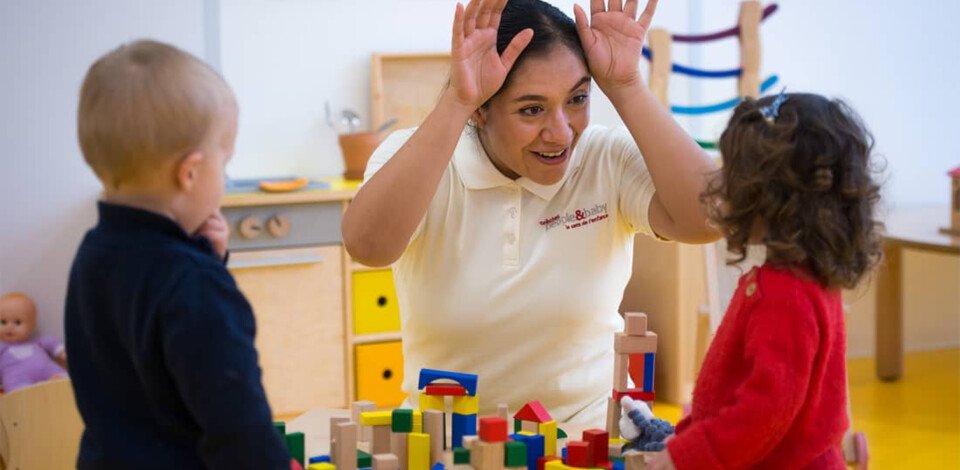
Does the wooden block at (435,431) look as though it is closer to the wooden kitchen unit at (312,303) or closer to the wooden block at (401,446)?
the wooden block at (401,446)

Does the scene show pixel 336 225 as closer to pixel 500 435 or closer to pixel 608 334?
pixel 608 334

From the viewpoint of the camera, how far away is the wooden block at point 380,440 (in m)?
1.50

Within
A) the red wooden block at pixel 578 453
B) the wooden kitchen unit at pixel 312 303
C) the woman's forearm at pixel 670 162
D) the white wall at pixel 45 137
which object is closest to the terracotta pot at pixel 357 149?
the wooden kitchen unit at pixel 312 303

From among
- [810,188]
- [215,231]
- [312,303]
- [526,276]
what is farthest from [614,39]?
[312,303]

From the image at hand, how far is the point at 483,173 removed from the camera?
1895 millimetres

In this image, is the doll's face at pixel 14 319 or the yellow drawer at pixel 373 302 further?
the yellow drawer at pixel 373 302

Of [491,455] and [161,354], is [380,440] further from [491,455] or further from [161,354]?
[161,354]

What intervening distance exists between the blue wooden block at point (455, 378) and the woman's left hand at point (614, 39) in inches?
20.6

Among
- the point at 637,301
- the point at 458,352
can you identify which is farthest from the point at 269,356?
the point at 458,352

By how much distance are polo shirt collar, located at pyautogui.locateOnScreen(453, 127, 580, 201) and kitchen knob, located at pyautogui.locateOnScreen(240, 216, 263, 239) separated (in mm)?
1949

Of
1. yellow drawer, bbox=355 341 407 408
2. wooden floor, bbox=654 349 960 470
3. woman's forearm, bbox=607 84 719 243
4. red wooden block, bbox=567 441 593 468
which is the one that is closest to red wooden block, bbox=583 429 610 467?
red wooden block, bbox=567 441 593 468

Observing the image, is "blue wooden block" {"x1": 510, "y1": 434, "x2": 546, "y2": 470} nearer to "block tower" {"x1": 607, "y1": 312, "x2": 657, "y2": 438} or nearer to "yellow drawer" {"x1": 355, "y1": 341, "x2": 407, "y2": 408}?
"block tower" {"x1": 607, "y1": 312, "x2": 657, "y2": 438}

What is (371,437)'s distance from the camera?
4.98 feet

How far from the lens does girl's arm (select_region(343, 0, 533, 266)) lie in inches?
66.7
